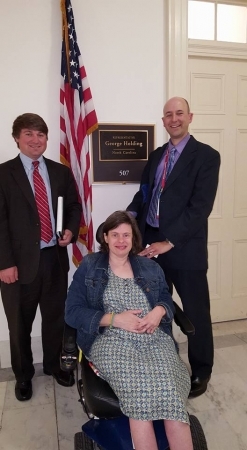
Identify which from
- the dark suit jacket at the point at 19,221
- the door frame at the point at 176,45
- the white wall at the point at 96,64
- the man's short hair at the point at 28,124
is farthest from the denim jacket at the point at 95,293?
the door frame at the point at 176,45

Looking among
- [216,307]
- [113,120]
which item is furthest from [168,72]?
[216,307]

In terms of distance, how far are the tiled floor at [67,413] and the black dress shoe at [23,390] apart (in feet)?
0.10

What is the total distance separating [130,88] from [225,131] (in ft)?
2.99

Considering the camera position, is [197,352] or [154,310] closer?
[154,310]

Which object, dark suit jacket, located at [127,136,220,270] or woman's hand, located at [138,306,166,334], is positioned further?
dark suit jacket, located at [127,136,220,270]

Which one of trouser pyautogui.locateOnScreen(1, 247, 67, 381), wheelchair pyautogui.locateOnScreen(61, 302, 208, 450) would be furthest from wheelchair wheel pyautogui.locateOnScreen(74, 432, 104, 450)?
trouser pyautogui.locateOnScreen(1, 247, 67, 381)

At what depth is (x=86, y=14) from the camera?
236 cm

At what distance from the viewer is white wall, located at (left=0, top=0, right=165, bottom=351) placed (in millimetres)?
2289

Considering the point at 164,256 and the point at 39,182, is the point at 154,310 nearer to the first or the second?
the point at 164,256

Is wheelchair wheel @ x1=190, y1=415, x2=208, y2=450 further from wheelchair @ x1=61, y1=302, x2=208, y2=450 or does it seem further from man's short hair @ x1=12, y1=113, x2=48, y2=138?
man's short hair @ x1=12, y1=113, x2=48, y2=138

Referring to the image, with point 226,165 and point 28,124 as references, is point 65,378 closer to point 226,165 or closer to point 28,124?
point 28,124

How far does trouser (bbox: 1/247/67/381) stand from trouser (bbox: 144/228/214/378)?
624mm

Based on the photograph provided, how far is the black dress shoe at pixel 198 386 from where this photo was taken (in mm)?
2107

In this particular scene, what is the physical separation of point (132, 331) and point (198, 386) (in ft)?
2.99
